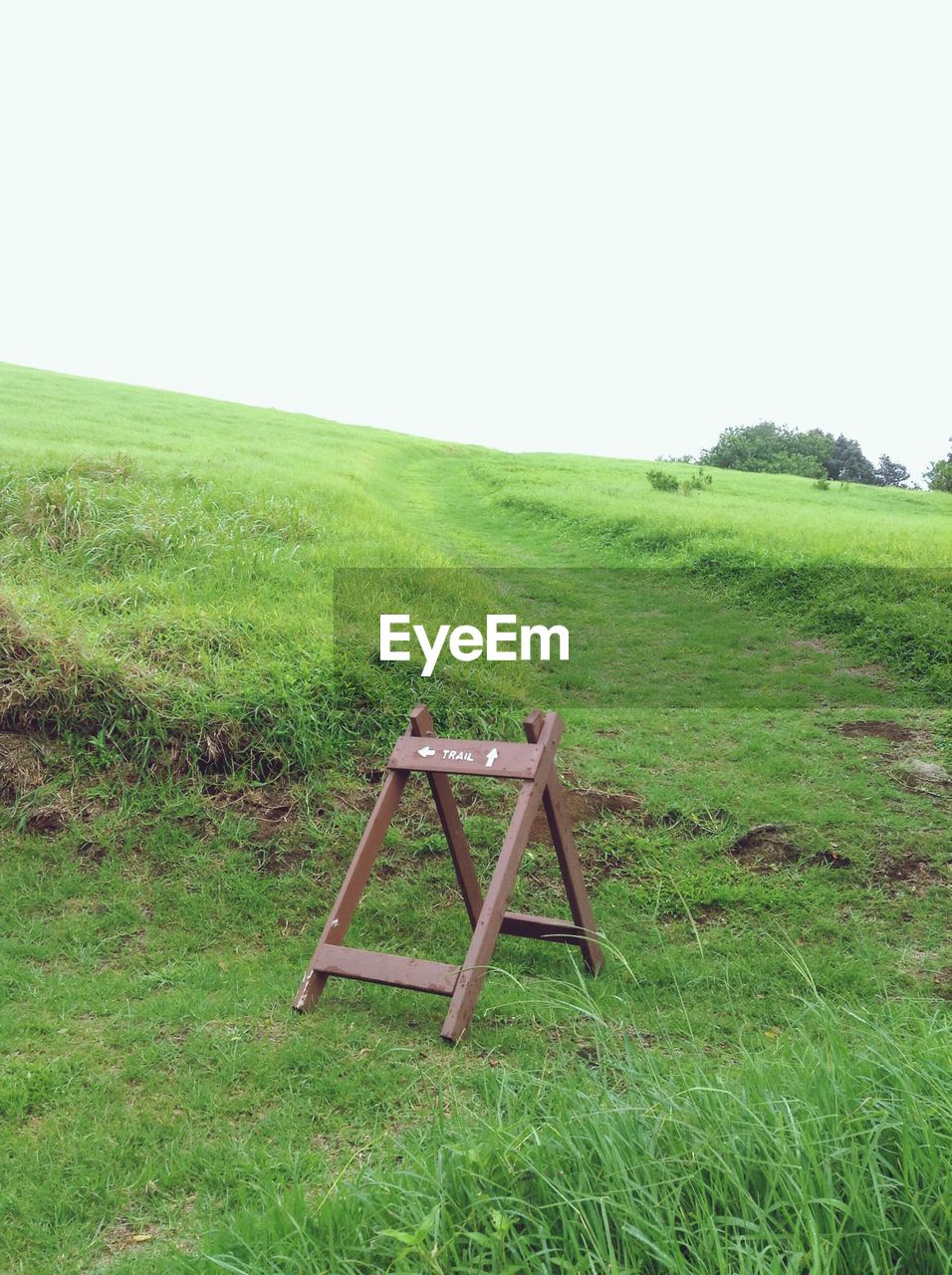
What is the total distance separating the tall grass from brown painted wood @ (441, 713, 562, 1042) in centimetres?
131

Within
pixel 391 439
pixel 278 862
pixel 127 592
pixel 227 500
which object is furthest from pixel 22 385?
pixel 278 862

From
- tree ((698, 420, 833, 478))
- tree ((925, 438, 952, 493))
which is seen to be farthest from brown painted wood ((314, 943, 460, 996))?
tree ((698, 420, 833, 478))

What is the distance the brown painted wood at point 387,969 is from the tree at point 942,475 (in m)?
41.9

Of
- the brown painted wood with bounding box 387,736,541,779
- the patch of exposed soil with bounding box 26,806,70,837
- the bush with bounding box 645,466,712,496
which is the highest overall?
the bush with bounding box 645,466,712,496

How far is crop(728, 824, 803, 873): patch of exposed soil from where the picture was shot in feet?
22.9

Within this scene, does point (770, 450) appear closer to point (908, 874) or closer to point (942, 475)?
point (942, 475)

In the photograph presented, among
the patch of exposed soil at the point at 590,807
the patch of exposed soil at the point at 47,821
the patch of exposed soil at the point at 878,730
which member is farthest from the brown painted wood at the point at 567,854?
the patch of exposed soil at the point at 878,730

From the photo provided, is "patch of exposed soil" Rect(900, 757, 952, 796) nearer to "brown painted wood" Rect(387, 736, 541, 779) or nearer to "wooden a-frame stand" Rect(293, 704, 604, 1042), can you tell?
"wooden a-frame stand" Rect(293, 704, 604, 1042)

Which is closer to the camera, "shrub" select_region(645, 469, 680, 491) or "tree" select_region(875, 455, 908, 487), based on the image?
"shrub" select_region(645, 469, 680, 491)

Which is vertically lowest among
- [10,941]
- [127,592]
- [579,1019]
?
[10,941]

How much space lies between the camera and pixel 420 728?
553 cm

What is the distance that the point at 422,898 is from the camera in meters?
6.56

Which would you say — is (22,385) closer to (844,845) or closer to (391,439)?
(391,439)

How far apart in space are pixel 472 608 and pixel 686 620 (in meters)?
→ 3.64
